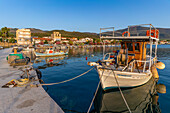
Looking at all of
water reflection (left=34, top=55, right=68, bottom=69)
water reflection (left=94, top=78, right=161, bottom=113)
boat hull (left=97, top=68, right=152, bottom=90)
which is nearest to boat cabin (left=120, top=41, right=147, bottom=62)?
boat hull (left=97, top=68, right=152, bottom=90)

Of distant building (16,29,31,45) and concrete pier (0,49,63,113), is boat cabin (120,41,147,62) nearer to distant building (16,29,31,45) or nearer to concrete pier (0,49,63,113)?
concrete pier (0,49,63,113)

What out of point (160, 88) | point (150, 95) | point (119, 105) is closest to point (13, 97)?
point (119, 105)

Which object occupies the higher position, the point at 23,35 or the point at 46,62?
the point at 23,35

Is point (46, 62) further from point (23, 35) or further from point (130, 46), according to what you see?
point (23, 35)

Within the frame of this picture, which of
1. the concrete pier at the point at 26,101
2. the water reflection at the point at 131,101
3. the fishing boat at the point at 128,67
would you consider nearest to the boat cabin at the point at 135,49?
the fishing boat at the point at 128,67

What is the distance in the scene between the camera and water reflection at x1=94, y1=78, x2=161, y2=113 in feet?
30.3

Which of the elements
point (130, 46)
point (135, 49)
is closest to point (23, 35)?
point (130, 46)

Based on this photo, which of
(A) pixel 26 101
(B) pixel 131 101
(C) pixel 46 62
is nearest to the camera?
(A) pixel 26 101

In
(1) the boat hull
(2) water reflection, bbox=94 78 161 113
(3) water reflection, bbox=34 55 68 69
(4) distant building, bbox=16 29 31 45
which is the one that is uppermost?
(4) distant building, bbox=16 29 31 45

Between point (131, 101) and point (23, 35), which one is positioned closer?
point (131, 101)

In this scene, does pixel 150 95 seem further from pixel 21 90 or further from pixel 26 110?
pixel 21 90

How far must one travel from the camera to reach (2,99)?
7.90 m

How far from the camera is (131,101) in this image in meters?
10.3

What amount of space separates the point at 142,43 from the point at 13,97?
45.5 ft
